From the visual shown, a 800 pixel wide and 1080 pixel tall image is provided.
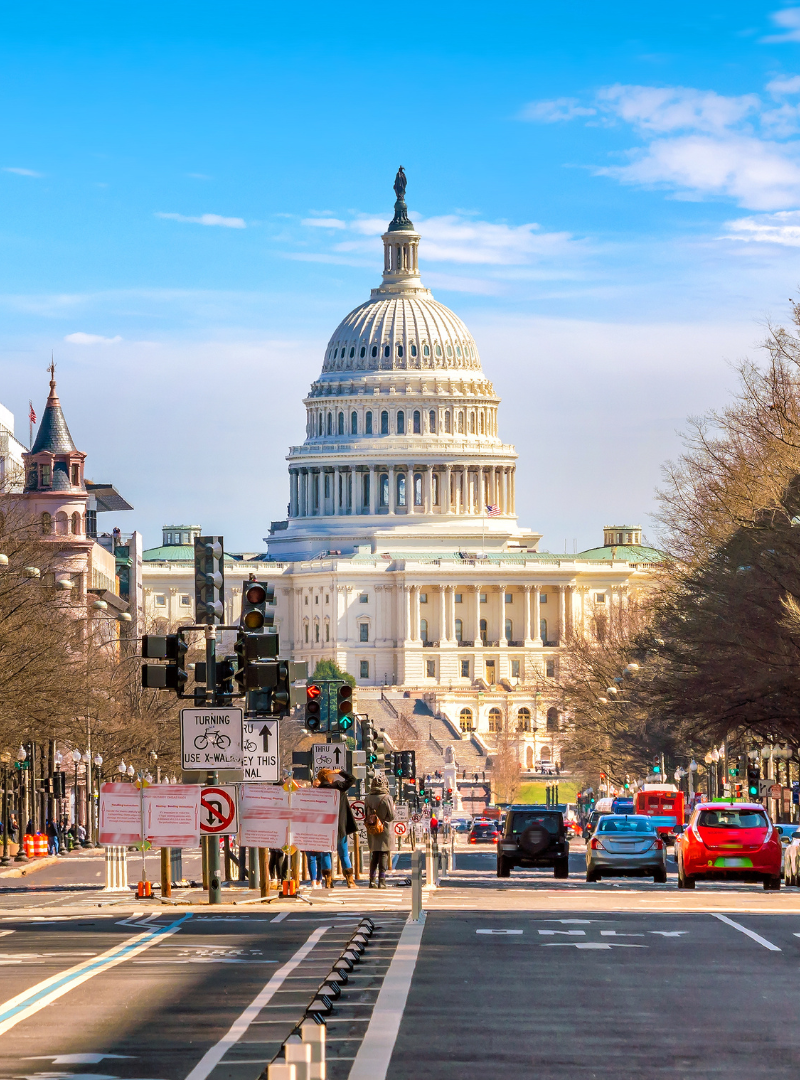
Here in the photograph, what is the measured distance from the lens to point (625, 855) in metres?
43.8

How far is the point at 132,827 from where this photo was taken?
30234mm

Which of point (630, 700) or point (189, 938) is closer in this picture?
point (189, 938)

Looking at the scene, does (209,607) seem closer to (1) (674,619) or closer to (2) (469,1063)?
(2) (469,1063)

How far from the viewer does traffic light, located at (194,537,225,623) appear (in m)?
29.6

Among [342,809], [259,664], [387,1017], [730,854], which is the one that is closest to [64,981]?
[387,1017]

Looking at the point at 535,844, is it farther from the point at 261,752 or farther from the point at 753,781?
the point at 753,781

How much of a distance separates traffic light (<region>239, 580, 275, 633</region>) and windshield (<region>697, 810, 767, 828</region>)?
12692 millimetres

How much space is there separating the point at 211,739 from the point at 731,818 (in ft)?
46.9

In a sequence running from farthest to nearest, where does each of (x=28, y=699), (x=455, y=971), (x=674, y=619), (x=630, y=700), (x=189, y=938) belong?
(x=630, y=700) < (x=674, y=619) < (x=28, y=699) < (x=189, y=938) < (x=455, y=971)

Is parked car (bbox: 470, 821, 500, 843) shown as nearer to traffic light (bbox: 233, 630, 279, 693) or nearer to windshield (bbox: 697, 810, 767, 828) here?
windshield (bbox: 697, 810, 767, 828)

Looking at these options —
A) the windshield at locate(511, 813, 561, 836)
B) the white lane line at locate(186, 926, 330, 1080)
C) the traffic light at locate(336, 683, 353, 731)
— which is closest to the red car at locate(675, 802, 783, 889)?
the windshield at locate(511, 813, 561, 836)

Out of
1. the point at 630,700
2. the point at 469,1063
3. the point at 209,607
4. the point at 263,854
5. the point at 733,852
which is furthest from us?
the point at 630,700

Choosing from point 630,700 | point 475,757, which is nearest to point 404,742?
point 475,757

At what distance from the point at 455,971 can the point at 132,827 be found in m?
10.9
